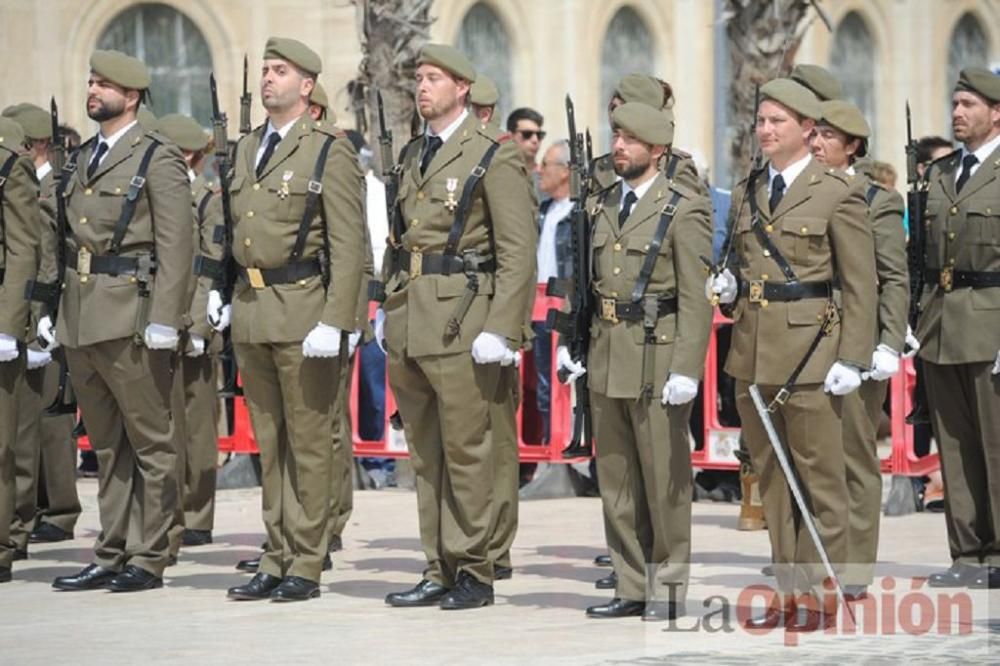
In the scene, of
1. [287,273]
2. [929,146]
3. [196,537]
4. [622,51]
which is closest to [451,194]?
[287,273]

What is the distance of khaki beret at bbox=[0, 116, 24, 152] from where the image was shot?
41.1 ft

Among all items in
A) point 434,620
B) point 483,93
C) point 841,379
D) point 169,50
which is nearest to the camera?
point 841,379

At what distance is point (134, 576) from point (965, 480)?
385 cm

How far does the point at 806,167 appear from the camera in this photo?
10.9 m

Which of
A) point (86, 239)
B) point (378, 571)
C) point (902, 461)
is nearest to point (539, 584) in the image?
point (378, 571)

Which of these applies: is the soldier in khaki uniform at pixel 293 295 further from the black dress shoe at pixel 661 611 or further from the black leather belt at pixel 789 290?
the black leather belt at pixel 789 290

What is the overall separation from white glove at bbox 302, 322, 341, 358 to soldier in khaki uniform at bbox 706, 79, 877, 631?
163cm

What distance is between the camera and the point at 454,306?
11406 millimetres

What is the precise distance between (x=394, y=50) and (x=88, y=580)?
26.1 feet

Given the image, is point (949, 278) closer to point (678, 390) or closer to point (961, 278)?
point (961, 278)

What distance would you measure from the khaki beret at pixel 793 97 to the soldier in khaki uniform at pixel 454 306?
48.6 inches

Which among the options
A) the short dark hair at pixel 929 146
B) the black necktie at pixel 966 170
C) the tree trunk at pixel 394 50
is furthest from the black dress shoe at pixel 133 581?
the tree trunk at pixel 394 50

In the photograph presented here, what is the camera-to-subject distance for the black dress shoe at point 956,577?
39.7ft

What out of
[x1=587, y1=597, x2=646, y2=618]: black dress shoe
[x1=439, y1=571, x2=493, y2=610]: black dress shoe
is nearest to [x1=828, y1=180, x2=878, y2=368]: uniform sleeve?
[x1=587, y1=597, x2=646, y2=618]: black dress shoe
